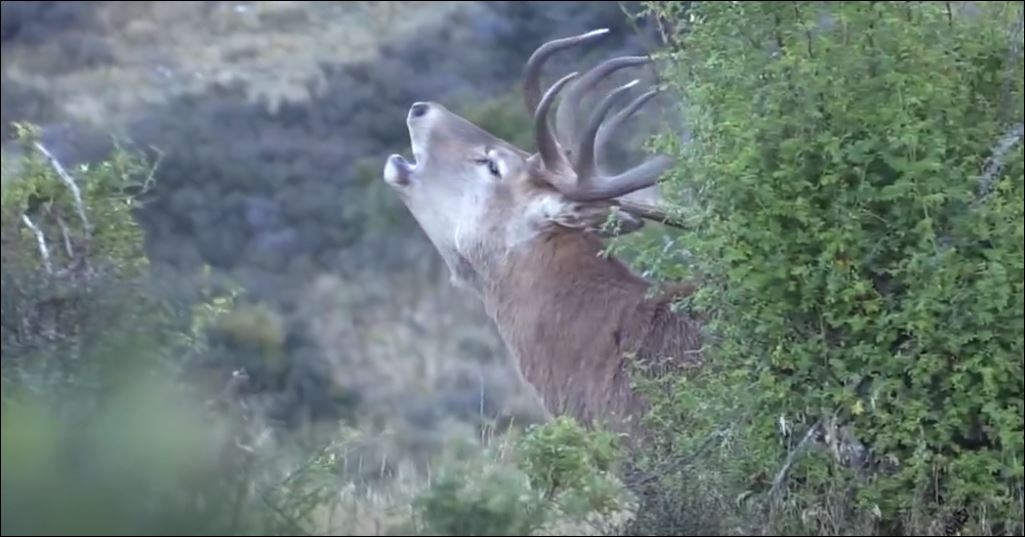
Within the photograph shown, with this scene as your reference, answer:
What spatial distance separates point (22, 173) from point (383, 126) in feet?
65.3

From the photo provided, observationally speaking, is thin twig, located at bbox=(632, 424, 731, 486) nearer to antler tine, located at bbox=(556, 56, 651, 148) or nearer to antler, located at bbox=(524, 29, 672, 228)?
antler, located at bbox=(524, 29, 672, 228)

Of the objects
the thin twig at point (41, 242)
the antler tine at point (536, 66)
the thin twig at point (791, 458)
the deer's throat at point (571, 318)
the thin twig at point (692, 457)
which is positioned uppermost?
the thin twig at point (41, 242)

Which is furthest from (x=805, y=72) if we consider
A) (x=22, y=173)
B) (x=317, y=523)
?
(x=22, y=173)

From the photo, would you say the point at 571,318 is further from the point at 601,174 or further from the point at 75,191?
the point at 75,191

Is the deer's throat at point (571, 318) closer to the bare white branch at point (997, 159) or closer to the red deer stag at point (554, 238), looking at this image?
the red deer stag at point (554, 238)

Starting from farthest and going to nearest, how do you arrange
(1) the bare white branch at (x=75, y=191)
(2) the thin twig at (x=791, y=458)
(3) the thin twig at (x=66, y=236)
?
(1) the bare white branch at (x=75, y=191)
(3) the thin twig at (x=66, y=236)
(2) the thin twig at (x=791, y=458)

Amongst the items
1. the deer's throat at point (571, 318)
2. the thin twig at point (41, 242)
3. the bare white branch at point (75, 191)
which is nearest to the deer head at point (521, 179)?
the deer's throat at point (571, 318)

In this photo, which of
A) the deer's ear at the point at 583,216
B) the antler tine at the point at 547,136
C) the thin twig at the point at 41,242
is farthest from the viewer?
the deer's ear at the point at 583,216

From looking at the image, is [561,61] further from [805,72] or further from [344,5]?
[805,72]

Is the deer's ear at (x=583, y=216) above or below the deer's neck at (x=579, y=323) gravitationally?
above

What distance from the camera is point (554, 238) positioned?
28.9 feet

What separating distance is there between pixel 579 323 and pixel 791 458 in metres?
2.41

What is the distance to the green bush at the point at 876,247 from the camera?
19.1 ft

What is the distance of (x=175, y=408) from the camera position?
4.71 meters
